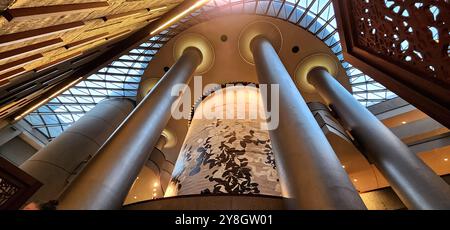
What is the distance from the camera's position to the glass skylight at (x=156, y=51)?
17828mm

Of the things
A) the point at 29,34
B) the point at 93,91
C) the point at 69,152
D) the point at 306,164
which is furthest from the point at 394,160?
the point at 93,91

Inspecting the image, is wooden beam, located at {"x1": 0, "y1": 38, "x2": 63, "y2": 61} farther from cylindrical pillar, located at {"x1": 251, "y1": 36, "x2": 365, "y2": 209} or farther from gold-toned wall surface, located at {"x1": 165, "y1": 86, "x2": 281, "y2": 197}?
gold-toned wall surface, located at {"x1": 165, "y1": 86, "x2": 281, "y2": 197}

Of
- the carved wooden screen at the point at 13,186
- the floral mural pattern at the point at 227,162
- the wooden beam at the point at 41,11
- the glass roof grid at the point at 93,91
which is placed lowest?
the carved wooden screen at the point at 13,186

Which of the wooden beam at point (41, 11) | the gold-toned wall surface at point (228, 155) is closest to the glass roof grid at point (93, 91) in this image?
the gold-toned wall surface at point (228, 155)

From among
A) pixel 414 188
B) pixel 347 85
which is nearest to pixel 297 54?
pixel 347 85

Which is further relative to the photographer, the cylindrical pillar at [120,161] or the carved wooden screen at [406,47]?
the cylindrical pillar at [120,161]

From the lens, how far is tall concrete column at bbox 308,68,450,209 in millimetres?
7767

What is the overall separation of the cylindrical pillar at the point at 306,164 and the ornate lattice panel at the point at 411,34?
93.2 inches

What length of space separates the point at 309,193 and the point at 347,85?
18.7 meters

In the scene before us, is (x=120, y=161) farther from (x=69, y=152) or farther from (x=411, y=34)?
(x=69, y=152)

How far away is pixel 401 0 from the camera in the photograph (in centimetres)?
245

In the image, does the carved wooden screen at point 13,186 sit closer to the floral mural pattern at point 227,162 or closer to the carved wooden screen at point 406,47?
the floral mural pattern at point 227,162

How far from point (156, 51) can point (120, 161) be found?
53.1 feet

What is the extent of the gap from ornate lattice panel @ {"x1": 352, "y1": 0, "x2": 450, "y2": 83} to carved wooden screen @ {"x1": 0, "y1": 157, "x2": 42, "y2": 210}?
718 centimetres
